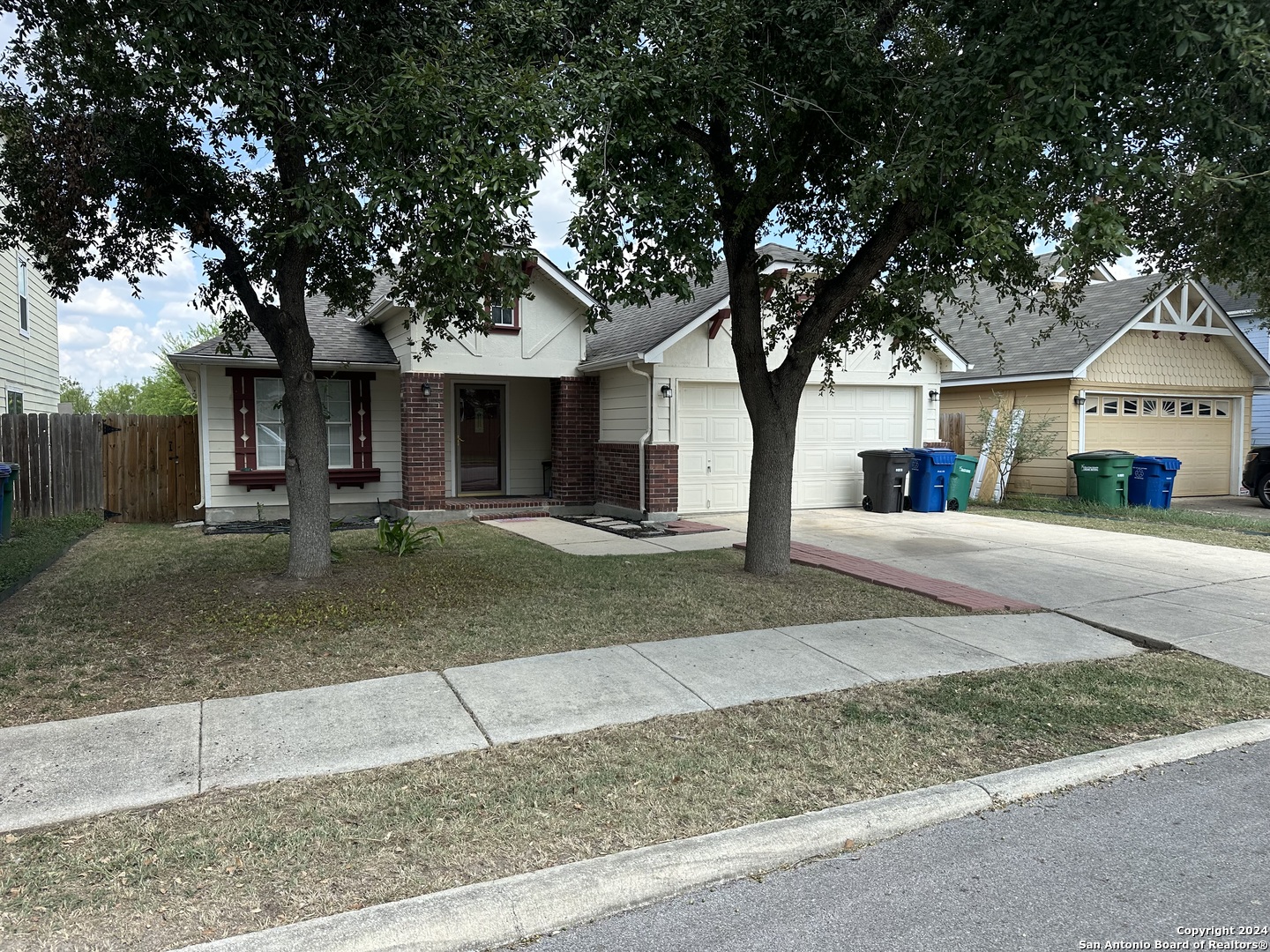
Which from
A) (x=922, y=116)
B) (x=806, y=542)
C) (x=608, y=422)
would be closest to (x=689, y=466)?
(x=608, y=422)

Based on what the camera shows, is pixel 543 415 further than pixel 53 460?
Yes

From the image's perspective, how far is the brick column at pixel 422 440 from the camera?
1328cm

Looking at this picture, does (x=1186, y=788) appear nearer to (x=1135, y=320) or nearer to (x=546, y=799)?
(x=546, y=799)

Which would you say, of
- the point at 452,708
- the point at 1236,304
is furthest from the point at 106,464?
the point at 1236,304

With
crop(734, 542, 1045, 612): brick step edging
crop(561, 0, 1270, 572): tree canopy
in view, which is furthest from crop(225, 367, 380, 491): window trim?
crop(561, 0, 1270, 572): tree canopy

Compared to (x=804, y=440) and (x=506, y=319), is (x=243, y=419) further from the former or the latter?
(x=804, y=440)

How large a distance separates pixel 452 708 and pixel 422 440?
920cm

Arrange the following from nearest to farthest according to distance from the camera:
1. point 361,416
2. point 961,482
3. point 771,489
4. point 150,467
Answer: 1. point 771,489
2. point 150,467
3. point 361,416
4. point 961,482

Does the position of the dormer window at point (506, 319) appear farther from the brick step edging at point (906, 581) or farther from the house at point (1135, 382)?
the house at point (1135, 382)

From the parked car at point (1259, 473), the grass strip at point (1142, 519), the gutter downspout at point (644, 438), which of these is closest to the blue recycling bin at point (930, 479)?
the grass strip at point (1142, 519)

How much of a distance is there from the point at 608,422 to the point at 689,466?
175cm

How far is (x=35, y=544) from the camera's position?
10562 millimetres

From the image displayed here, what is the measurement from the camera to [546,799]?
360 centimetres

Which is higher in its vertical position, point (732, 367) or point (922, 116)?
point (922, 116)
